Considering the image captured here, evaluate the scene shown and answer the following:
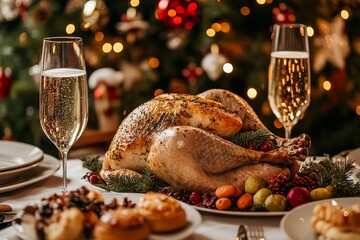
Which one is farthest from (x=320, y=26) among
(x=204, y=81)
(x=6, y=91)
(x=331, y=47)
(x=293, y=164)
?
(x=293, y=164)

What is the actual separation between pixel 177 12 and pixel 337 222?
1.96m

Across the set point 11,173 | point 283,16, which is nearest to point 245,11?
point 283,16

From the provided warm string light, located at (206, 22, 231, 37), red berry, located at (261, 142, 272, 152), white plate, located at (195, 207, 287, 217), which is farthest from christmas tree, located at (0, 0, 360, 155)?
white plate, located at (195, 207, 287, 217)

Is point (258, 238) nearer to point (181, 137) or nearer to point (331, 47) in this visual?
point (181, 137)

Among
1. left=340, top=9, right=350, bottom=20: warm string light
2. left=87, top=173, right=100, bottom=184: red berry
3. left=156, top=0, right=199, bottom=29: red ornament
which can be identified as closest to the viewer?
left=87, top=173, right=100, bottom=184: red berry

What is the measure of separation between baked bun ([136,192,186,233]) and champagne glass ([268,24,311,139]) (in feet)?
2.46

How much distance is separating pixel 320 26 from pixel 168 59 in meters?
0.85

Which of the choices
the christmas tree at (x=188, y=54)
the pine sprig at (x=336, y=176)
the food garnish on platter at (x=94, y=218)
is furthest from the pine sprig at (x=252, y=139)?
the christmas tree at (x=188, y=54)

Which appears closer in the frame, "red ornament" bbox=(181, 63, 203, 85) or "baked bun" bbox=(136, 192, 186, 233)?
"baked bun" bbox=(136, 192, 186, 233)

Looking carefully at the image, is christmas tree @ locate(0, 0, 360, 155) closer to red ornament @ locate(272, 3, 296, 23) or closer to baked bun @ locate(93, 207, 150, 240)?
red ornament @ locate(272, 3, 296, 23)

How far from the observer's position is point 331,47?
3.69 meters

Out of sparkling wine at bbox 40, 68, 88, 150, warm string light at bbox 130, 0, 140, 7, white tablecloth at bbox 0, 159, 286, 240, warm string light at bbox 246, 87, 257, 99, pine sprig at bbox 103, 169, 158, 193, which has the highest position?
warm string light at bbox 130, 0, 140, 7

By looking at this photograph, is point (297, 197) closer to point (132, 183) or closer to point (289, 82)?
point (132, 183)

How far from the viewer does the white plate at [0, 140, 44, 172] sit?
74.2 inches
